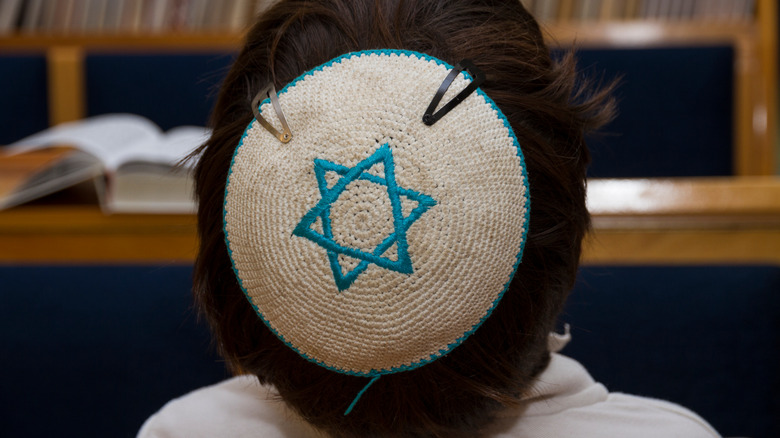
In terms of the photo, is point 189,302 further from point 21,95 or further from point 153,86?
point 21,95

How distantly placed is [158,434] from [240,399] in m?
0.09

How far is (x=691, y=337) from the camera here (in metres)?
0.98

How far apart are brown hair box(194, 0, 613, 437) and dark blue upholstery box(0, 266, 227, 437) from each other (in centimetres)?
47

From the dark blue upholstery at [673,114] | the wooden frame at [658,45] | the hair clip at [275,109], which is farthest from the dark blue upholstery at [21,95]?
the hair clip at [275,109]

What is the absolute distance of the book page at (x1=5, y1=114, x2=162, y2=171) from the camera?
1.38 m

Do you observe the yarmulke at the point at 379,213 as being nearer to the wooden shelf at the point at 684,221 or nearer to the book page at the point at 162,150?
the wooden shelf at the point at 684,221

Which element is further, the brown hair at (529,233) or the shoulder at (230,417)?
the shoulder at (230,417)

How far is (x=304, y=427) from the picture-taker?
0.67m

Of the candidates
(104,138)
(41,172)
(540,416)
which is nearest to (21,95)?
(104,138)

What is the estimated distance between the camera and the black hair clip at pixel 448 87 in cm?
49

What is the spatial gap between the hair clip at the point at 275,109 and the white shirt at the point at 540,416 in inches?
11.1

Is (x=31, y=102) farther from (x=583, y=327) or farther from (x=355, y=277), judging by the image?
(x=355, y=277)

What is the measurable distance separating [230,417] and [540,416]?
31cm

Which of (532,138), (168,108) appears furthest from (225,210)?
(168,108)
